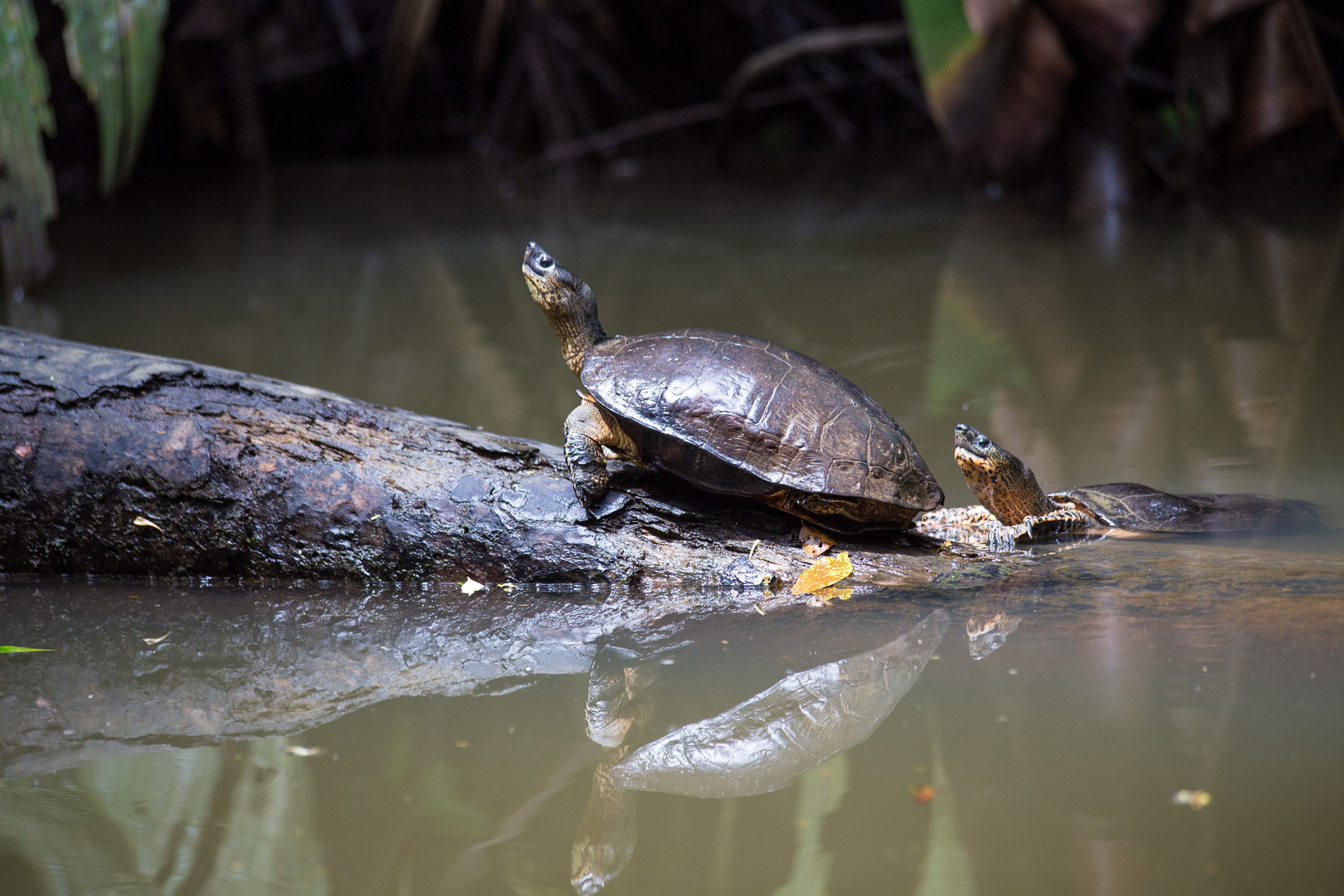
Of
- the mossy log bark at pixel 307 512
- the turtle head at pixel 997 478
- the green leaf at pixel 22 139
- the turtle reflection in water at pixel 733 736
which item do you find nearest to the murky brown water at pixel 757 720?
the turtle reflection in water at pixel 733 736

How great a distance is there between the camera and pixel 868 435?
2803 mm

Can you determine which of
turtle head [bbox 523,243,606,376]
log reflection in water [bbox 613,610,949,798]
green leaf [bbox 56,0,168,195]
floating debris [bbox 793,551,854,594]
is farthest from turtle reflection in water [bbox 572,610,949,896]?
green leaf [bbox 56,0,168,195]

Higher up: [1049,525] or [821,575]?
[1049,525]

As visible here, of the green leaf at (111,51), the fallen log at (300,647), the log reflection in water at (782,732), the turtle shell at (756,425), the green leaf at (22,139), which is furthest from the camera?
the green leaf at (111,51)

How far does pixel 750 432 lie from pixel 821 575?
18.1 inches

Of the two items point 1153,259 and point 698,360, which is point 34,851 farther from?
point 1153,259

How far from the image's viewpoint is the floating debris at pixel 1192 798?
1.79m

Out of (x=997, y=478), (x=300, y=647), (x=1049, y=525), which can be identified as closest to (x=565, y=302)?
(x=300, y=647)

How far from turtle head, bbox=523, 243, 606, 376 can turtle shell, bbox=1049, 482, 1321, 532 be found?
72.8 inches

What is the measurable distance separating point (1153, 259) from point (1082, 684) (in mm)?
6081

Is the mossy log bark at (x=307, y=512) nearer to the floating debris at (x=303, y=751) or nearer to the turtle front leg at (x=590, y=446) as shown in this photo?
the turtle front leg at (x=590, y=446)

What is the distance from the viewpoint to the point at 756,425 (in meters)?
2.73

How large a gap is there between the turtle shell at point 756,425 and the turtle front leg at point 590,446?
0.08 meters

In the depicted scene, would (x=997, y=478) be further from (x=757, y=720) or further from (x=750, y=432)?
(x=757, y=720)
